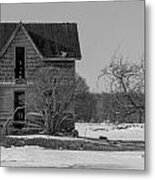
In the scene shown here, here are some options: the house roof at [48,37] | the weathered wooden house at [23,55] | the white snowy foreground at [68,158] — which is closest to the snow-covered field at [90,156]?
the white snowy foreground at [68,158]

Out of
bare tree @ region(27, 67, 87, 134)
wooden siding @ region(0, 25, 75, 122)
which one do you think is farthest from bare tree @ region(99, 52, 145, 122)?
wooden siding @ region(0, 25, 75, 122)

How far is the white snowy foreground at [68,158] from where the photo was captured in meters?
2.08

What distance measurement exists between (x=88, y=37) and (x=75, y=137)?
1.26 feet

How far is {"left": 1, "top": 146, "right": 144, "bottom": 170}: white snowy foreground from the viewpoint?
6.82 feet

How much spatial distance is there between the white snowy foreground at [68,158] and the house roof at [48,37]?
1.22 ft

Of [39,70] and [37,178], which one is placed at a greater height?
[39,70]

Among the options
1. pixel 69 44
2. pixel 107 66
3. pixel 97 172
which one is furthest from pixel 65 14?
pixel 97 172

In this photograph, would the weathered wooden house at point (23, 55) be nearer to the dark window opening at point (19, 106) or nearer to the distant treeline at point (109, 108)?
the dark window opening at point (19, 106)

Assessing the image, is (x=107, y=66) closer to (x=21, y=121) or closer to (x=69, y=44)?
(x=69, y=44)

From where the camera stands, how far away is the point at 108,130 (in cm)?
210

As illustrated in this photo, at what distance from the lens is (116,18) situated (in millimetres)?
2094

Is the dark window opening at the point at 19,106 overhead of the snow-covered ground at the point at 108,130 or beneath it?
overhead

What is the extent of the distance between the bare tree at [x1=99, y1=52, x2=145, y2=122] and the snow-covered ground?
0.18 feet

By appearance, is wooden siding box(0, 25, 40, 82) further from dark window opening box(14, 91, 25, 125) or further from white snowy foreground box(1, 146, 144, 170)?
white snowy foreground box(1, 146, 144, 170)
